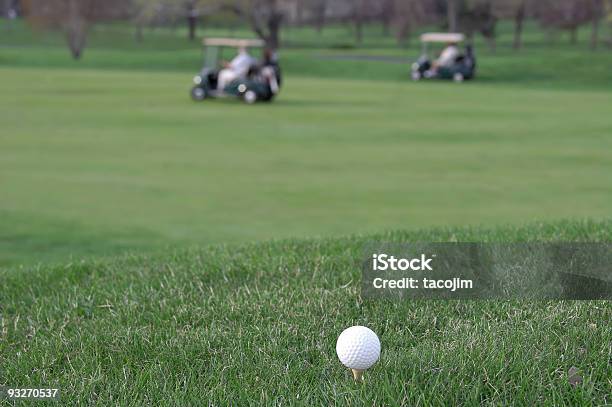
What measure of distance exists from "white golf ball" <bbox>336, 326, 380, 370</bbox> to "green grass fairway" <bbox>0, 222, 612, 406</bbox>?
0.34m

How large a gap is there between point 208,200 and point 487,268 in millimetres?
4810

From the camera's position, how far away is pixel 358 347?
10.7 ft

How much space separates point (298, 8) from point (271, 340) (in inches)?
3141

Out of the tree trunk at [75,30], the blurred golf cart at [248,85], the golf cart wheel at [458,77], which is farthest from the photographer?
the tree trunk at [75,30]

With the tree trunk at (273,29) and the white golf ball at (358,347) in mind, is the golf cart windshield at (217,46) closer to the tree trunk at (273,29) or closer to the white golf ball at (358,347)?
the white golf ball at (358,347)

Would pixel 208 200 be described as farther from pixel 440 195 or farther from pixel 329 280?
pixel 329 280

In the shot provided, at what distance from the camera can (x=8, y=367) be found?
14.1 ft

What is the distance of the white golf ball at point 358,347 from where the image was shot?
326 cm

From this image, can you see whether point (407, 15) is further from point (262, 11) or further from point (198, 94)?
point (198, 94)

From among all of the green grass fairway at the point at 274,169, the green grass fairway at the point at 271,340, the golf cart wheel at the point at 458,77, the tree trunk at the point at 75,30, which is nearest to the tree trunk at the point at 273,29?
the tree trunk at the point at 75,30

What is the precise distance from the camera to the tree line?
66.4 m

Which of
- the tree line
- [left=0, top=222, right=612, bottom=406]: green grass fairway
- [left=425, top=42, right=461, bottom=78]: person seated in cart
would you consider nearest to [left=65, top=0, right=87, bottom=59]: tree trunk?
the tree line

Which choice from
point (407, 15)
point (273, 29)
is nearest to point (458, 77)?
point (273, 29)

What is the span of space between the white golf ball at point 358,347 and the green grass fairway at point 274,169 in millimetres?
4590
